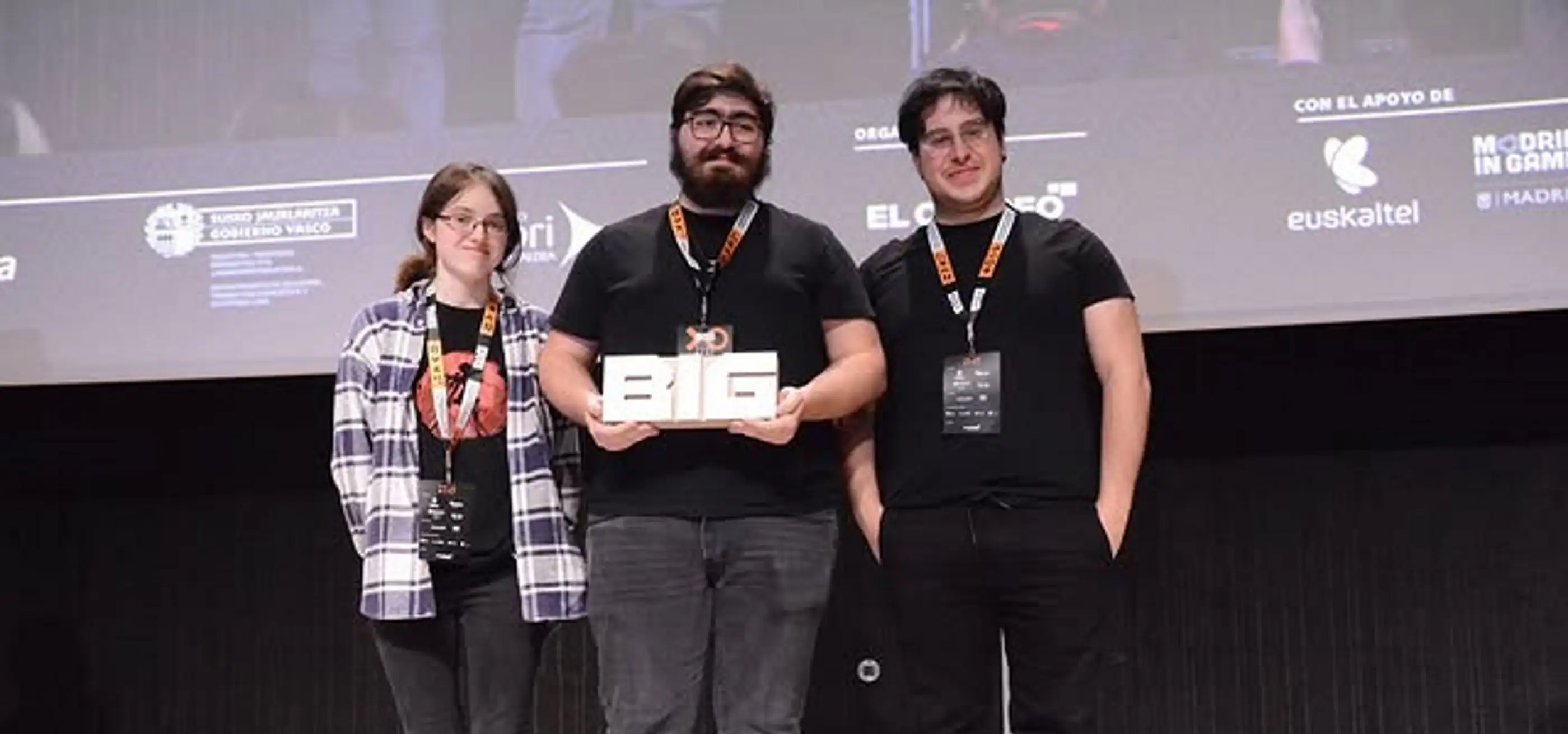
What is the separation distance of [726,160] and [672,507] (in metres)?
0.48

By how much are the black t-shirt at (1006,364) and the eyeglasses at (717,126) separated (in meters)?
0.30

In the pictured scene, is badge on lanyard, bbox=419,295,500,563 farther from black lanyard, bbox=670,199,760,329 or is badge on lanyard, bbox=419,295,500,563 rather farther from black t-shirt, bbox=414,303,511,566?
black lanyard, bbox=670,199,760,329

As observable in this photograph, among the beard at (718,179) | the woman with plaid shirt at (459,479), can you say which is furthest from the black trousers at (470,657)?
the beard at (718,179)

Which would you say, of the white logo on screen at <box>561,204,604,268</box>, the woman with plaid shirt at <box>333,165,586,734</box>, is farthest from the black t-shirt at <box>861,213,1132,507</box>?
the white logo on screen at <box>561,204,604,268</box>

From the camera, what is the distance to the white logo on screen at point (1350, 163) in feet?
9.32

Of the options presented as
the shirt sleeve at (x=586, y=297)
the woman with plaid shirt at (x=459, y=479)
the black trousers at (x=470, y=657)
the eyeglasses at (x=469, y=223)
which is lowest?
the black trousers at (x=470, y=657)

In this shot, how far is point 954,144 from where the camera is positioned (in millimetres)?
2270

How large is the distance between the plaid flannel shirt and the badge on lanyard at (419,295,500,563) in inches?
0.7

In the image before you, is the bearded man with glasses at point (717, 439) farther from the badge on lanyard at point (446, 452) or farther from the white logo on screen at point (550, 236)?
the white logo on screen at point (550, 236)

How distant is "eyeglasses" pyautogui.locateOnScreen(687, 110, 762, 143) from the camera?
7.18 ft

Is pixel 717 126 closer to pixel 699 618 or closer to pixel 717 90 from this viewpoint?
pixel 717 90

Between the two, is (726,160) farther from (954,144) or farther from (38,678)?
(38,678)

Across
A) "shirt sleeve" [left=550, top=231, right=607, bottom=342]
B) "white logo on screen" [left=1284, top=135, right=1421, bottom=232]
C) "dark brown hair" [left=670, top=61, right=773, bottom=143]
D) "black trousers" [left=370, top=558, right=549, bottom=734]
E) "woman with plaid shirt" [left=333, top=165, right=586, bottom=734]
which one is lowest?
"black trousers" [left=370, top=558, right=549, bottom=734]

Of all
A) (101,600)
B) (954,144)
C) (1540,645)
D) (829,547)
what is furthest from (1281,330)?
(101,600)
